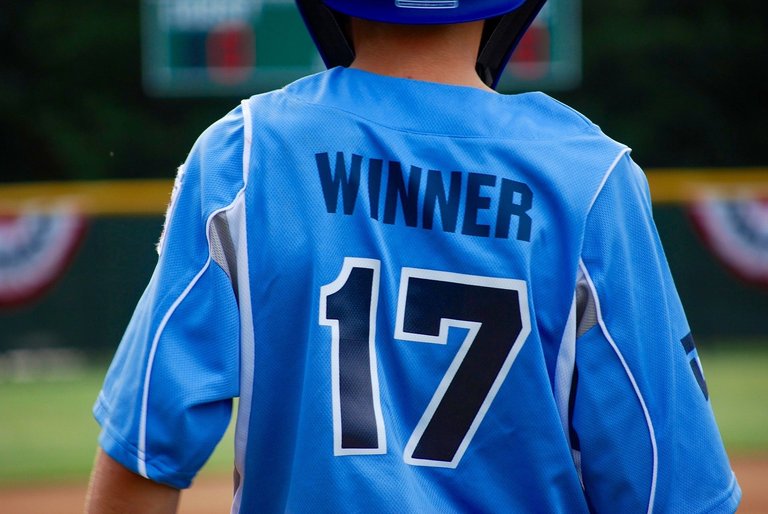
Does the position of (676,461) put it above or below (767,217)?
above

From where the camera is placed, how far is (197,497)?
20.4ft

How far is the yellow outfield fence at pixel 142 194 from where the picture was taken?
10484 mm

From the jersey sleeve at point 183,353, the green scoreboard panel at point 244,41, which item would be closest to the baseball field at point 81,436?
the green scoreboard panel at point 244,41

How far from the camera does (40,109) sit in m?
17.1

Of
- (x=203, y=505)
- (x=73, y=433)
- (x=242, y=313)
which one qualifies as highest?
(x=242, y=313)

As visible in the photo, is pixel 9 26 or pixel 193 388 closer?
pixel 193 388

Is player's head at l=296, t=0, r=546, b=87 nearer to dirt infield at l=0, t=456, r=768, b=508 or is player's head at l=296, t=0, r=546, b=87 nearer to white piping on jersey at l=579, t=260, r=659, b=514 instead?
white piping on jersey at l=579, t=260, r=659, b=514

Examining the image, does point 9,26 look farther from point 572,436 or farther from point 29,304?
point 572,436

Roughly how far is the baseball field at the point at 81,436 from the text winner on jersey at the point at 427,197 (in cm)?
467

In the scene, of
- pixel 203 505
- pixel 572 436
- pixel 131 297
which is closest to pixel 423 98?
pixel 572 436

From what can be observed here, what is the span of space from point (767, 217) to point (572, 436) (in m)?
9.75

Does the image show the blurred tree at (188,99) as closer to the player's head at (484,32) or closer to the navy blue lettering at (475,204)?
the player's head at (484,32)

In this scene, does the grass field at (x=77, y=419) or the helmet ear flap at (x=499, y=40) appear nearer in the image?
the helmet ear flap at (x=499, y=40)

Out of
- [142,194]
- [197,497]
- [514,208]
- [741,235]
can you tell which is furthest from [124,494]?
[741,235]
